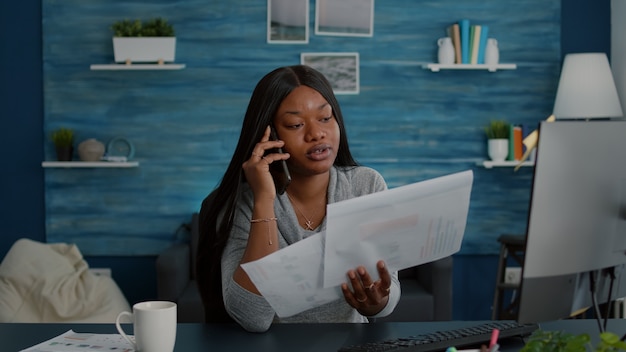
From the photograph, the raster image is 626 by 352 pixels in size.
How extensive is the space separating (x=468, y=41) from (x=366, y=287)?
3125 millimetres

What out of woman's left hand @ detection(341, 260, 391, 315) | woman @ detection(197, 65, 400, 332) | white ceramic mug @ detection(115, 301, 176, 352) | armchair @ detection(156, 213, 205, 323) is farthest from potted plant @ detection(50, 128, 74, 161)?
white ceramic mug @ detection(115, 301, 176, 352)

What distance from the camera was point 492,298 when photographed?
4.73m

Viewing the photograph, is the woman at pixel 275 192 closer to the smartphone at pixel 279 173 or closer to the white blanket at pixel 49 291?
the smartphone at pixel 279 173

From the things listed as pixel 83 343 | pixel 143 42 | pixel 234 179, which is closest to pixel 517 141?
pixel 143 42

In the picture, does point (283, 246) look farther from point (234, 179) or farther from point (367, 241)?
point (367, 241)

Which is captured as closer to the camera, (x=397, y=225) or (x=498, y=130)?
(x=397, y=225)

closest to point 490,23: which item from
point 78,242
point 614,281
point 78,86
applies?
point 78,86

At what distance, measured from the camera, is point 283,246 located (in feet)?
6.60

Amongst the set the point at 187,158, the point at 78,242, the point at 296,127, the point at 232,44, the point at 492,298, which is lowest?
the point at 492,298

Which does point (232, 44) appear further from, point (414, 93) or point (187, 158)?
point (414, 93)

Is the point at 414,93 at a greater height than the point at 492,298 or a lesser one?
greater

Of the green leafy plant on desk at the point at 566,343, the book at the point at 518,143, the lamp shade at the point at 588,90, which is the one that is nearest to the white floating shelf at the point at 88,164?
the book at the point at 518,143

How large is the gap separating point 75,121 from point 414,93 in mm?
1927

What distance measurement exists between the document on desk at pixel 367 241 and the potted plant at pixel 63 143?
314 cm
